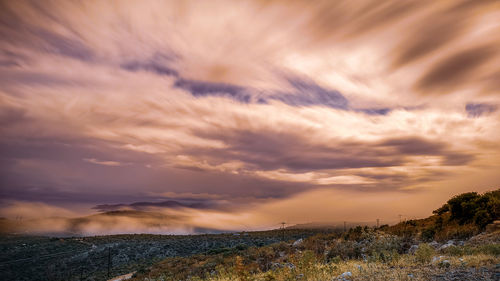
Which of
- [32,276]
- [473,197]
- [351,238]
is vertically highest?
[473,197]

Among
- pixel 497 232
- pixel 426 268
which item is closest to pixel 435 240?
pixel 497 232

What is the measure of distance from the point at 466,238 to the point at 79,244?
82.2 metres

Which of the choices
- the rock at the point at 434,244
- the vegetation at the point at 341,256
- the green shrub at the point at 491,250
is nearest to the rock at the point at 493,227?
the vegetation at the point at 341,256

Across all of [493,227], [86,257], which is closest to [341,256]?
[493,227]

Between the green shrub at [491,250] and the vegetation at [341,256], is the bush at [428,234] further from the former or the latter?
the green shrub at [491,250]

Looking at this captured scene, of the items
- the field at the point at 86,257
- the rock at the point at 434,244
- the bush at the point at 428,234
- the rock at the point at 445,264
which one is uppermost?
the rock at the point at 445,264

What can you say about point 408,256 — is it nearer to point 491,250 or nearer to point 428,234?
point 491,250

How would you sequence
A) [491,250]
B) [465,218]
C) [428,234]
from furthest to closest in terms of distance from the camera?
[465,218] → [428,234] → [491,250]

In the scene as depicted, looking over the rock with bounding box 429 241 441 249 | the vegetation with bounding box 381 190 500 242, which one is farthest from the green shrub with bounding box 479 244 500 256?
the vegetation with bounding box 381 190 500 242

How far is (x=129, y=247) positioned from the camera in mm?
64375

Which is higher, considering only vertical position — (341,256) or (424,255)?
Result: (424,255)

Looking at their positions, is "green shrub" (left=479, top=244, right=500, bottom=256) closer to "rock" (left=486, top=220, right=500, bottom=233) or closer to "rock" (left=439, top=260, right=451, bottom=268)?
"rock" (left=439, top=260, right=451, bottom=268)

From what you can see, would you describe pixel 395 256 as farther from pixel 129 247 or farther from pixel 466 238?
pixel 129 247

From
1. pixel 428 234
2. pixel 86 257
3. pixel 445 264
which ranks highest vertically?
pixel 445 264
